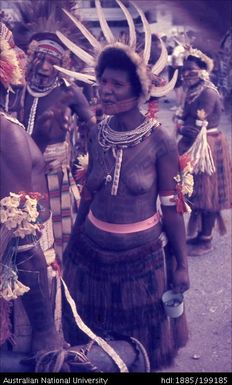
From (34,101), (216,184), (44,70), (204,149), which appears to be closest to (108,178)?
(34,101)

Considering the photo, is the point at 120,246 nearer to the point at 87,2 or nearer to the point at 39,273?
the point at 39,273

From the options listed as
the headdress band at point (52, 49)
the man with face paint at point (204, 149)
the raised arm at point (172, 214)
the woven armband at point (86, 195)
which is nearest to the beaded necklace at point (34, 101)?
the headdress band at point (52, 49)

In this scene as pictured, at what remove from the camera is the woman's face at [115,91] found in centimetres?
339

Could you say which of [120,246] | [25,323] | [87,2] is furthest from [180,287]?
[87,2]

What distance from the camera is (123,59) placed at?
3.42 metres

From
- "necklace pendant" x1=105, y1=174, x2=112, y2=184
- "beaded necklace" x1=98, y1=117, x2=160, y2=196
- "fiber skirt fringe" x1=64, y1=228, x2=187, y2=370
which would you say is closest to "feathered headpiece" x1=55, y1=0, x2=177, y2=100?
"beaded necklace" x1=98, y1=117, x2=160, y2=196

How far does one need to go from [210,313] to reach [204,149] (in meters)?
2.04

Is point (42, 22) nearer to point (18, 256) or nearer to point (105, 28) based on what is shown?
point (105, 28)

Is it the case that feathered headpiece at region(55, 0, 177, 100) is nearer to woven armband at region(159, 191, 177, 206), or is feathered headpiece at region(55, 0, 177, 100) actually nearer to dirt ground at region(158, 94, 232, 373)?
woven armband at region(159, 191, 177, 206)

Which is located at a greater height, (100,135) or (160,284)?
(100,135)

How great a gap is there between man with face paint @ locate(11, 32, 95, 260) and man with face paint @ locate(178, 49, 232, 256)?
1.73 m

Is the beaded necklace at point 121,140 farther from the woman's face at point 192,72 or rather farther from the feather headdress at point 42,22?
the woman's face at point 192,72

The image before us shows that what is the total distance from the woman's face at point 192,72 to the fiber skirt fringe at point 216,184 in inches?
27.1
